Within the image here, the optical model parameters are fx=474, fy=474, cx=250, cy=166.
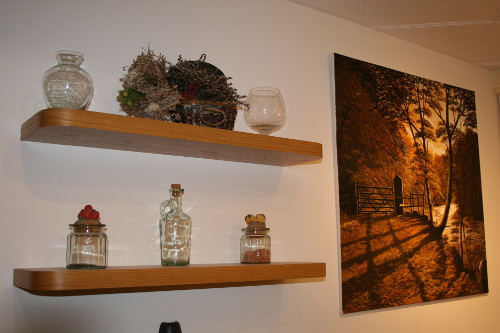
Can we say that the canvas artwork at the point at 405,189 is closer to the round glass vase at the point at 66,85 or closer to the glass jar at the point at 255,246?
the glass jar at the point at 255,246

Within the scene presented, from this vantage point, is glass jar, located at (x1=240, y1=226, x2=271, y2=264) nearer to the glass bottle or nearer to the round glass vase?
the glass bottle

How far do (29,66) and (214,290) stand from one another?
0.96 m

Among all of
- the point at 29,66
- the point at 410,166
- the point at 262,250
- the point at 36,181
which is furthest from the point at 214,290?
the point at 410,166

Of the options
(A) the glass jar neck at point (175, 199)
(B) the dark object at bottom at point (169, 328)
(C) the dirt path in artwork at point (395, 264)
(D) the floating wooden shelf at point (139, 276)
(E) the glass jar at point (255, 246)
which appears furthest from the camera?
(C) the dirt path in artwork at point (395, 264)

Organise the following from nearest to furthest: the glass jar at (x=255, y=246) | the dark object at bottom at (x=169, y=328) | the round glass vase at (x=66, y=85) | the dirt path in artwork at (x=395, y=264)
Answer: the round glass vase at (x=66, y=85), the dark object at bottom at (x=169, y=328), the glass jar at (x=255, y=246), the dirt path in artwork at (x=395, y=264)

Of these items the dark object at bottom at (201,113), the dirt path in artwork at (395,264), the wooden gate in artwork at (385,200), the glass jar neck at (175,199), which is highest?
the dark object at bottom at (201,113)

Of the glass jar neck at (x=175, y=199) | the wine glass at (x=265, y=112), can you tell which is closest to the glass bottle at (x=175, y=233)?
the glass jar neck at (x=175, y=199)

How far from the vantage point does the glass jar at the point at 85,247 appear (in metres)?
1.35

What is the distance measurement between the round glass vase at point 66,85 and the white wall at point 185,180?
0.15 meters

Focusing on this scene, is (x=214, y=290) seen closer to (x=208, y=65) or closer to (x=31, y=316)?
(x=31, y=316)

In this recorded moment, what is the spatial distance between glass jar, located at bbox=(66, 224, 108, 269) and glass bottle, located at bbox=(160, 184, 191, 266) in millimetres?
213

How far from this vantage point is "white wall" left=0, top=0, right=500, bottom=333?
4.65 ft

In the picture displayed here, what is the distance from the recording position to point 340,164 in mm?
2092

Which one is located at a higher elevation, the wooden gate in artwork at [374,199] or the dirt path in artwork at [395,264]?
the wooden gate in artwork at [374,199]
